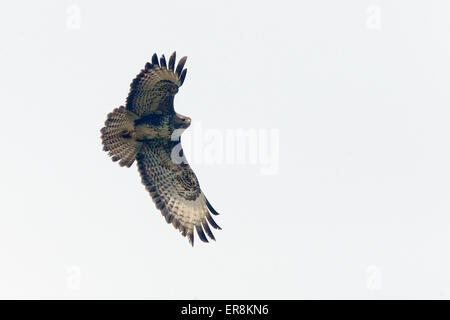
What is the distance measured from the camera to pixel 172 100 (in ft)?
44.4

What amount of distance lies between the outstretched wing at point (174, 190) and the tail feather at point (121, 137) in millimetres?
218

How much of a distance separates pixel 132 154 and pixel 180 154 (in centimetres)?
84

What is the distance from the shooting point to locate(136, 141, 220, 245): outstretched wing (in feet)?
46.3

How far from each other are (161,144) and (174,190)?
868 millimetres

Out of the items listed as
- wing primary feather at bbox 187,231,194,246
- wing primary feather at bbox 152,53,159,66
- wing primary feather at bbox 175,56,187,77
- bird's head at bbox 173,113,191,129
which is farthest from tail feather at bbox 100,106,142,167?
wing primary feather at bbox 187,231,194,246

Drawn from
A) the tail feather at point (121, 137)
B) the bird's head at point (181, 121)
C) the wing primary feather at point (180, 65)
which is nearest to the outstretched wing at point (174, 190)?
the tail feather at point (121, 137)

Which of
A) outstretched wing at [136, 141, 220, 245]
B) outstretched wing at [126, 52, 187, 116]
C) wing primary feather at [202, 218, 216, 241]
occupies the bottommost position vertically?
wing primary feather at [202, 218, 216, 241]

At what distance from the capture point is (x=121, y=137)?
13703 millimetres

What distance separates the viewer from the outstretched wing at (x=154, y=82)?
525 inches

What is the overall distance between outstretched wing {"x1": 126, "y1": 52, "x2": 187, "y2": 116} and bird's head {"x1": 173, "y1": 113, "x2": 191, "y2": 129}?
1.23 ft

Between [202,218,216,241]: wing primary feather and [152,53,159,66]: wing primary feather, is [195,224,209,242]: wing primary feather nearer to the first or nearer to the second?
[202,218,216,241]: wing primary feather
